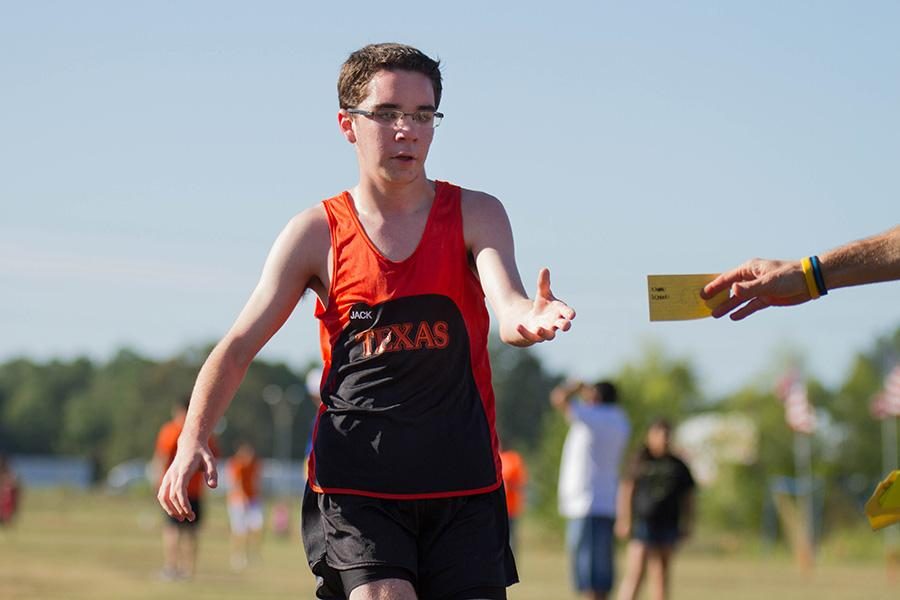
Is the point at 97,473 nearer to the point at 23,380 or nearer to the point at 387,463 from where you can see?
the point at 23,380

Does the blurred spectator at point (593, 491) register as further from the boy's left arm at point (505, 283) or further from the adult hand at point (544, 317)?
the adult hand at point (544, 317)

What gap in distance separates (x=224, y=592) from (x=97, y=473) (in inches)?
4481

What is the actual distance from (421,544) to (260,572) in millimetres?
19367

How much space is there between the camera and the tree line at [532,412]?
2154 inches

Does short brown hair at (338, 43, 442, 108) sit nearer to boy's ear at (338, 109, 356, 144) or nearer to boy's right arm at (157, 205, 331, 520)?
boy's ear at (338, 109, 356, 144)

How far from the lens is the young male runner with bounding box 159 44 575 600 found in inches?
190

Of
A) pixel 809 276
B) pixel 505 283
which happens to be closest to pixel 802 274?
pixel 809 276

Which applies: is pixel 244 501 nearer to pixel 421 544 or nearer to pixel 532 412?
pixel 421 544

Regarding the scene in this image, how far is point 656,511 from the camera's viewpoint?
14.1m

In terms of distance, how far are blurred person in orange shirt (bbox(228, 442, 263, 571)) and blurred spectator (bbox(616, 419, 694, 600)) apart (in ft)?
40.6

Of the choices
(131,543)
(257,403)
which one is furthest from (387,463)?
(257,403)

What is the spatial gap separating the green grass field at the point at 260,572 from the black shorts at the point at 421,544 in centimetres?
1261

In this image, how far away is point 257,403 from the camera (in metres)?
130

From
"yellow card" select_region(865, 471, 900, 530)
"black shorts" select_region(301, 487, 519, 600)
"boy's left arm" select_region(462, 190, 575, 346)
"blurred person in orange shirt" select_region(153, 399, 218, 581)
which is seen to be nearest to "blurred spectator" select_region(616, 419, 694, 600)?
"blurred person in orange shirt" select_region(153, 399, 218, 581)
